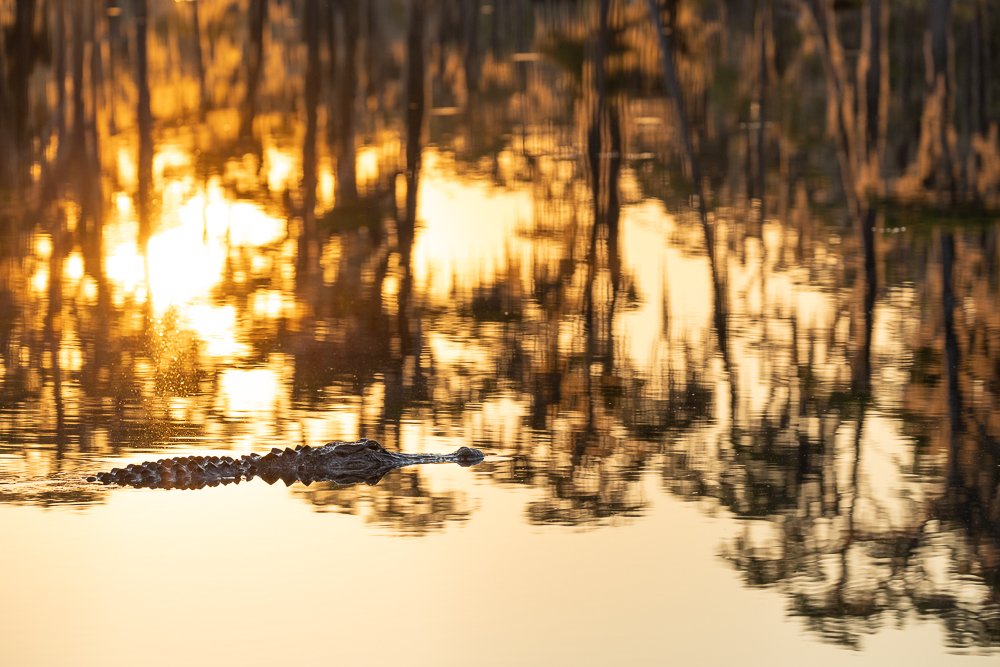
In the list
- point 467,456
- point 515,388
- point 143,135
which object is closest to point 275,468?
point 467,456

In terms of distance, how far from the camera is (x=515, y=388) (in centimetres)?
1249

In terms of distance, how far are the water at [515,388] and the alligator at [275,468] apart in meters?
0.09

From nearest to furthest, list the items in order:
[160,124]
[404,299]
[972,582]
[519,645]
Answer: [519,645]
[972,582]
[404,299]
[160,124]

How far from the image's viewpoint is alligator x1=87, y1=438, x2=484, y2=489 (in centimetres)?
987

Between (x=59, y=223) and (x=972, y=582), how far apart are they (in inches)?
547

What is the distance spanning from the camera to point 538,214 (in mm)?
20938

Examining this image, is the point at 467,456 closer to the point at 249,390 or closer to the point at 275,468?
the point at 275,468

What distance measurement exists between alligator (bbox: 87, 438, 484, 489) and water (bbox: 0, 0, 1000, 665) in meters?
0.09

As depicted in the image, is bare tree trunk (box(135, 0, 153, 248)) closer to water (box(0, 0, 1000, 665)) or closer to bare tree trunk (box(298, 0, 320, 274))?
water (box(0, 0, 1000, 665))

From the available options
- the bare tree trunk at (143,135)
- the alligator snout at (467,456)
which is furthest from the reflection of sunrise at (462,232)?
the alligator snout at (467,456)

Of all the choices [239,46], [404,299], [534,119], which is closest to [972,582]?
[404,299]

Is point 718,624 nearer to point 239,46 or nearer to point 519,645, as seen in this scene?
point 519,645

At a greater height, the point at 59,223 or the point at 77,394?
the point at 59,223

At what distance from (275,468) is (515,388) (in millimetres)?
2785
